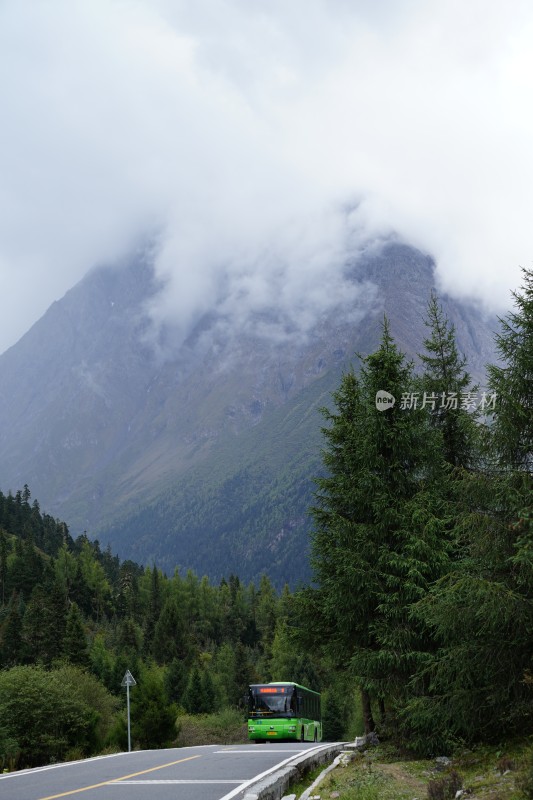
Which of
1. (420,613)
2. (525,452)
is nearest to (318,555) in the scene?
(420,613)

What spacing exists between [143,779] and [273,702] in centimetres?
2329

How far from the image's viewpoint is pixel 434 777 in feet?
47.9

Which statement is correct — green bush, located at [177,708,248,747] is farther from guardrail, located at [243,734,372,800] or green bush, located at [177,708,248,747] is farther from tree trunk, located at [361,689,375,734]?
A: guardrail, located at [243,734,372,800]

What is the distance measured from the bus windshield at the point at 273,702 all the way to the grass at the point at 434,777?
2042 cm

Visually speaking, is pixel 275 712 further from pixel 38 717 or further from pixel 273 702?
pixel 38 717

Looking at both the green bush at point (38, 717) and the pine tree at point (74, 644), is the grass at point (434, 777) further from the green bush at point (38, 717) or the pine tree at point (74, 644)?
the pine tree at point (74, 644)

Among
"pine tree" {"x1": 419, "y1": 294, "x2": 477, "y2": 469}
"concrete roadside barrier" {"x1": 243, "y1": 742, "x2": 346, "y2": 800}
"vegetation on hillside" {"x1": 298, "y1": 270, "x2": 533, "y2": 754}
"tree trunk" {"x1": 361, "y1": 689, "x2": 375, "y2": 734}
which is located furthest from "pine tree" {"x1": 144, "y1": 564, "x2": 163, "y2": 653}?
"concrete roadside barrier" {"x1": 243, "y1": 742, "x2": 346, "y2": 800}

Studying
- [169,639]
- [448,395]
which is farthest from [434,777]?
[169,639]

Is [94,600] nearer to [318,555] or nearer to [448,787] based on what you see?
[318,555]

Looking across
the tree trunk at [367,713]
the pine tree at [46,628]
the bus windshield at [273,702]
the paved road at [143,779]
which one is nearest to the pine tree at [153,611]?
the pine tree at [46,628]

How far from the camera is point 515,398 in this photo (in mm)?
16234

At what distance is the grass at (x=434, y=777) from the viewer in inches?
454

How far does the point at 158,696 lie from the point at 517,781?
53.7 meters

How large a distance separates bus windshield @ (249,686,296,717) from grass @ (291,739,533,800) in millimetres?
20417
